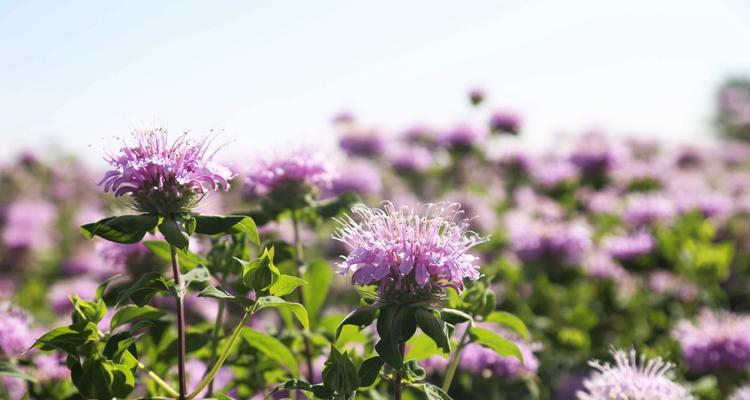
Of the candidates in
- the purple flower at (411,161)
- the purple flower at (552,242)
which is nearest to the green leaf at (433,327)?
the purple flower at (552,242)

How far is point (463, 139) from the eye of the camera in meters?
4.90

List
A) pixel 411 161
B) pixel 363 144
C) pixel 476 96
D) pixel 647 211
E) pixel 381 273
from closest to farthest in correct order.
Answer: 1. pixel 381 273
2. pixel 476 96
3. pixel 647 211
4. pixel 411 161
5. pixel 363 144

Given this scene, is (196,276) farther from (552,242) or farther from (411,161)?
(411,161)

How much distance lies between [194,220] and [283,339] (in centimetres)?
67

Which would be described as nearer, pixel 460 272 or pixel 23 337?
pixel 460 272

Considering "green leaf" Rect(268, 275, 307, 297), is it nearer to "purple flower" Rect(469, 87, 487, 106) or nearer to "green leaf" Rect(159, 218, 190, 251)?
"green leaf" Rect(159, 218, 190, 251)

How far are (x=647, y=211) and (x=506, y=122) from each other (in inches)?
45.6

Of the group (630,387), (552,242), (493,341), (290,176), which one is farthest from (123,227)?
(552,242)

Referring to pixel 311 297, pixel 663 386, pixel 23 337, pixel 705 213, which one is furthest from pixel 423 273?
pixel 705 213

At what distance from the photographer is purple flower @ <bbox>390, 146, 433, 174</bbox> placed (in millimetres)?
5348

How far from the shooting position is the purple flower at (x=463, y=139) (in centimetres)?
490

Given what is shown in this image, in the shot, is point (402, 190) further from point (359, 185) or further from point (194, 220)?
point (194, 220)

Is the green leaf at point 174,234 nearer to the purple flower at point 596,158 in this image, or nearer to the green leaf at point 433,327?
the green leaf at point 433,327

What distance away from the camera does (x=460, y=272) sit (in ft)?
4.85
